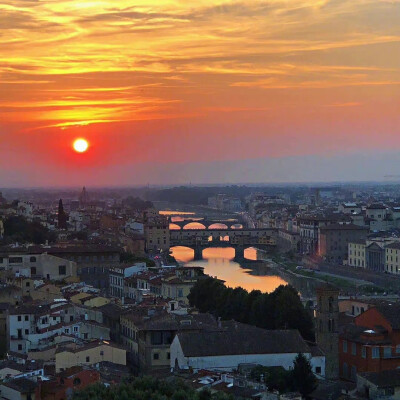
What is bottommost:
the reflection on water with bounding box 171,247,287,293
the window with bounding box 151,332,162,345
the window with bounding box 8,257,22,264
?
the reflection on water with bounding box 171,247,287,293

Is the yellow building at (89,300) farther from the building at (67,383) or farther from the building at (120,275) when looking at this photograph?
the building at (67,383)

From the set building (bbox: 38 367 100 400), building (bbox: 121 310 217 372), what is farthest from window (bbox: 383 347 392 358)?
building (bbox: 38 367 100 400)

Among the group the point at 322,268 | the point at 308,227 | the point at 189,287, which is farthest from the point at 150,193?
the point at 189,287

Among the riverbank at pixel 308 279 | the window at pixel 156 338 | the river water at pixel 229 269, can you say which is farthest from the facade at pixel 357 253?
the window at pixel 156 338

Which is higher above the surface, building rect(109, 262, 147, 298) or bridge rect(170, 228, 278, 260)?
building rect(109, 262, 147, 298)

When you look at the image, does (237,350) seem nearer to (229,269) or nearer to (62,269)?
(62,269)

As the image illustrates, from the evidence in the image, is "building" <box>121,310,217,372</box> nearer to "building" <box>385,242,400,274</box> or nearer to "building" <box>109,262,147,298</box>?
"building" <box>109,262,147,298</box>
